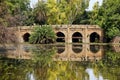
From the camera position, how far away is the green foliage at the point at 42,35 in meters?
69.6

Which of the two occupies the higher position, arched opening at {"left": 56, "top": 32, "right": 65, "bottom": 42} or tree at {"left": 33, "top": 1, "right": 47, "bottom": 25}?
tree at {"left": 33, "top": 1, "right": 47, "bottom": 25}

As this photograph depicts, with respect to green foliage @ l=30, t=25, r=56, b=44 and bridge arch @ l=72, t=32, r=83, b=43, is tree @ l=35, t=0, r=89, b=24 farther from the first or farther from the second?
green foliage @ l=30, t=25, r=56, b=44

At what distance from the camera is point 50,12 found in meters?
86.8

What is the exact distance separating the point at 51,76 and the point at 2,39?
15.1m

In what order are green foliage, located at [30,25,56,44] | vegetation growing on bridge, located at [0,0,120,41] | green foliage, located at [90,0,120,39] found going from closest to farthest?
green foliage, located at [30,25,56,44], green foliage, located at [90,0,120,39], vegetation growing on bridge, located at [0,0,120,41]

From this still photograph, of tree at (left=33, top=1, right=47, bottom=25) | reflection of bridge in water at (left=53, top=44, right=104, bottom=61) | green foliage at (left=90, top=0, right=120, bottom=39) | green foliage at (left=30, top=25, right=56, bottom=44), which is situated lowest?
reflection of bridge in water at (left=53, top=44, right=104, bottom=61)

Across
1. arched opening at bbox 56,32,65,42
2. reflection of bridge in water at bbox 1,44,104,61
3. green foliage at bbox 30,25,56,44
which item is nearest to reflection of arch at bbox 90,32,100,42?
arched opening at bbox 56,32,65,42

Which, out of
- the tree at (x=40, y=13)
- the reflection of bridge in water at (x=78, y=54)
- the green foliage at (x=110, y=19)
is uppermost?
the tree at (x=40, y=13)

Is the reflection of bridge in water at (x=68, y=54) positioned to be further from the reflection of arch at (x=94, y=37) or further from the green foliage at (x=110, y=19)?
the reflection of arch at (x=94, y=37)

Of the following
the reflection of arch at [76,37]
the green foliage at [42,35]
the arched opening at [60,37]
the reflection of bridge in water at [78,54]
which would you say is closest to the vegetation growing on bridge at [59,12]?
the reflection of arch at [76,37]

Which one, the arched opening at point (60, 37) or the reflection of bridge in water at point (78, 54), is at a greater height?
the arched opening at point (60, 37)

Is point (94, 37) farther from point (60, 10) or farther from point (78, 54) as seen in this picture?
point (78, 54)

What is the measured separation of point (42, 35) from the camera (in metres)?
69.6

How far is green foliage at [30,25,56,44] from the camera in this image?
2741 inches
